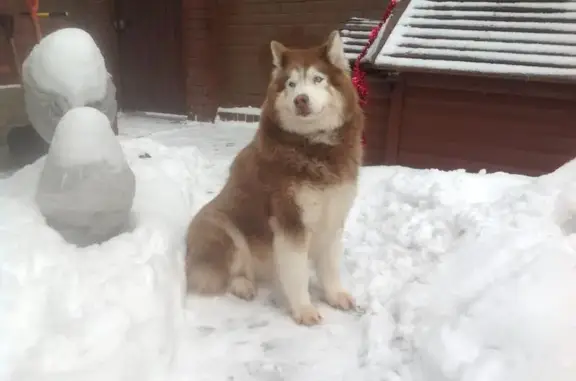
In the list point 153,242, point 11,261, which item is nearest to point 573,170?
point 153,242

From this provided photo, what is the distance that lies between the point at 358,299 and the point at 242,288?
0.58 m

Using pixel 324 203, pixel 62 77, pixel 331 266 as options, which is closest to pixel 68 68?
pixel 62 77

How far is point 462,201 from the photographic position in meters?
3.01

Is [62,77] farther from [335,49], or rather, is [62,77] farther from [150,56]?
[150,56]

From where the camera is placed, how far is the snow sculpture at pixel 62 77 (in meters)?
2.60

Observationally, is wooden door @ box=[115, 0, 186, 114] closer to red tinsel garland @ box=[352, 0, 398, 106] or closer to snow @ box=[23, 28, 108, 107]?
red tinsel garland @ box=[352, 0, 398, 106]

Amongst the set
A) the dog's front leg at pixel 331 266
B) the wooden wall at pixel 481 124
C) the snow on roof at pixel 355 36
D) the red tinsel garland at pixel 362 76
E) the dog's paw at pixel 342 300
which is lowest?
the dog's paw at pixel 342 300

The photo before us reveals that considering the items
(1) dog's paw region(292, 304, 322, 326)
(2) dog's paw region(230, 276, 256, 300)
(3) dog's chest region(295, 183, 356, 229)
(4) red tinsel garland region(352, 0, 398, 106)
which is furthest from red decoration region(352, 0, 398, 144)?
(1) dog's paw region(292, 304, 322, 326)

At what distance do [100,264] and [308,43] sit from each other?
4.70 metres

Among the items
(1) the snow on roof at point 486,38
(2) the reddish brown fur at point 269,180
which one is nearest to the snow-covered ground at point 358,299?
(2) the reddish brown fur at point 269,180

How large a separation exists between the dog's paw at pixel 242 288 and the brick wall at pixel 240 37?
4267mm

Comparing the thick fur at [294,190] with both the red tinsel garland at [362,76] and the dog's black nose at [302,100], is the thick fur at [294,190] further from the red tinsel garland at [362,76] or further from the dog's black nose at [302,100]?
the red tinsel garland at [362,76]

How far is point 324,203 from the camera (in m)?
2.23

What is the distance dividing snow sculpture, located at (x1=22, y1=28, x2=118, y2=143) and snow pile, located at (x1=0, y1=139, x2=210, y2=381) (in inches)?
15.1
